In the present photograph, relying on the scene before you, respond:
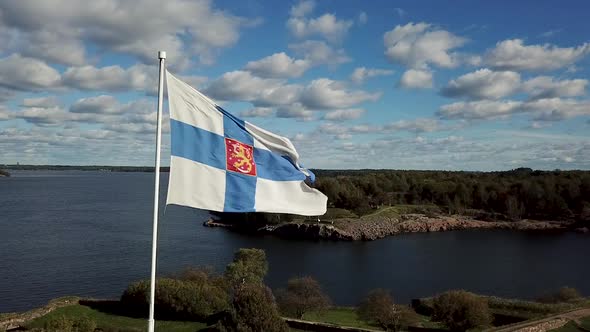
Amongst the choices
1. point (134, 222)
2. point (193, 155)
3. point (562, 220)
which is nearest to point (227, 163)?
point (193, 155)

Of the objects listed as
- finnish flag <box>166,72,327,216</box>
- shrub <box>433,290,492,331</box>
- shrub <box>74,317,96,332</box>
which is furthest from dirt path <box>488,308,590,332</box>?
shrub <box>74,317,96,332</box>

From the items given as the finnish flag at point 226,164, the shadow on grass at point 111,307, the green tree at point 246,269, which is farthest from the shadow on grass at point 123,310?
the finnish flag at point 226,164

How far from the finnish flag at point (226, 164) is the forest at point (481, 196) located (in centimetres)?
9744

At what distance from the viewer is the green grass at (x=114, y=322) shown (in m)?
28.1

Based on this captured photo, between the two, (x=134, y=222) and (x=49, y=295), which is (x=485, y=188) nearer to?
(x=134, y=222)

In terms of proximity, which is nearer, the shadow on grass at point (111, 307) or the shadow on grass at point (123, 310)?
the shadow on grass at point (123, 310)

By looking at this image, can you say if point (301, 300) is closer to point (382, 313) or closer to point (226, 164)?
point (382, 313)

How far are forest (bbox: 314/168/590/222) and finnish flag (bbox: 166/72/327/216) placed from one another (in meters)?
97.4

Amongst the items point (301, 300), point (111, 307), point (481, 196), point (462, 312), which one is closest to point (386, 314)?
point (462, 312)

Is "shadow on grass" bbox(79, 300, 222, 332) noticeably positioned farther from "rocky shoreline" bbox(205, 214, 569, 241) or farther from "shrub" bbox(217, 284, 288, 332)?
"rocky shoreline" bbox(205, 214, 569, 241)

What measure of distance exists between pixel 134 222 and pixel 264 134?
87449 mm

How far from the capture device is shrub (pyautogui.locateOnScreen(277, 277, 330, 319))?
118 ft

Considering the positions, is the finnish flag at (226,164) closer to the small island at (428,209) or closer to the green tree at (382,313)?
the green tree at (382,313)

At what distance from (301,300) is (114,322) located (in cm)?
1240
